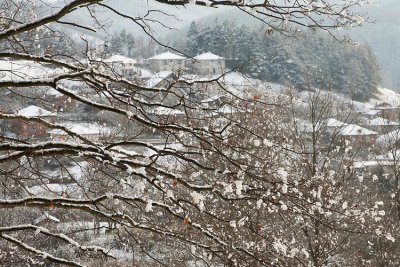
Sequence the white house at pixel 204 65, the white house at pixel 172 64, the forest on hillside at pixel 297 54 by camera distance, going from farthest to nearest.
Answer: the forest on hillside at pixel 297 54, the white house at pixel 172 64, the white house at pixel 204 65

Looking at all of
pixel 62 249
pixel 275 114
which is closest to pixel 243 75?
pixel 275 114

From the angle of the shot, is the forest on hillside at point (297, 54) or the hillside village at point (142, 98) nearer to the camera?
the hillside village at point (142, 98)

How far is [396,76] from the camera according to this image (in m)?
105

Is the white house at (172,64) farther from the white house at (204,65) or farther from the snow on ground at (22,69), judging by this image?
the snow on ground at (22,69)

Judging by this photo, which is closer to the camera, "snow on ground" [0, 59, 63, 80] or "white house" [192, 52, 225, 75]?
"white house" [192, 52, 225, 75]

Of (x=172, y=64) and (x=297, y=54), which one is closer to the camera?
(x=172, y=64)

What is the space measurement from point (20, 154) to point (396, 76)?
112 m

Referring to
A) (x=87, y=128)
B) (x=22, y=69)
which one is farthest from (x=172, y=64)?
(x=87, y=128)

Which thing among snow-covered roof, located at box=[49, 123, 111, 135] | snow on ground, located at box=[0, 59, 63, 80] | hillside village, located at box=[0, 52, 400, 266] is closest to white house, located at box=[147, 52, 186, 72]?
hillside village, located at box=[0, 52, 400, 266]

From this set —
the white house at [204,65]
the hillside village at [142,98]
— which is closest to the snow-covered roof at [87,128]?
the hillside village at [142,98]

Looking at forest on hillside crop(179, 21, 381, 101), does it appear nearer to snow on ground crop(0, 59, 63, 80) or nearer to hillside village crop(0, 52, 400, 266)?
hillside village crop(0, 52, 400, 266)

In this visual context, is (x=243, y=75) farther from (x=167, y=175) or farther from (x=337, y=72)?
(x=337, y=72)

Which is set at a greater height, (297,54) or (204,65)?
(204,65)

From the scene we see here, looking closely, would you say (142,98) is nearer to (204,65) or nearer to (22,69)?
(22,69)
